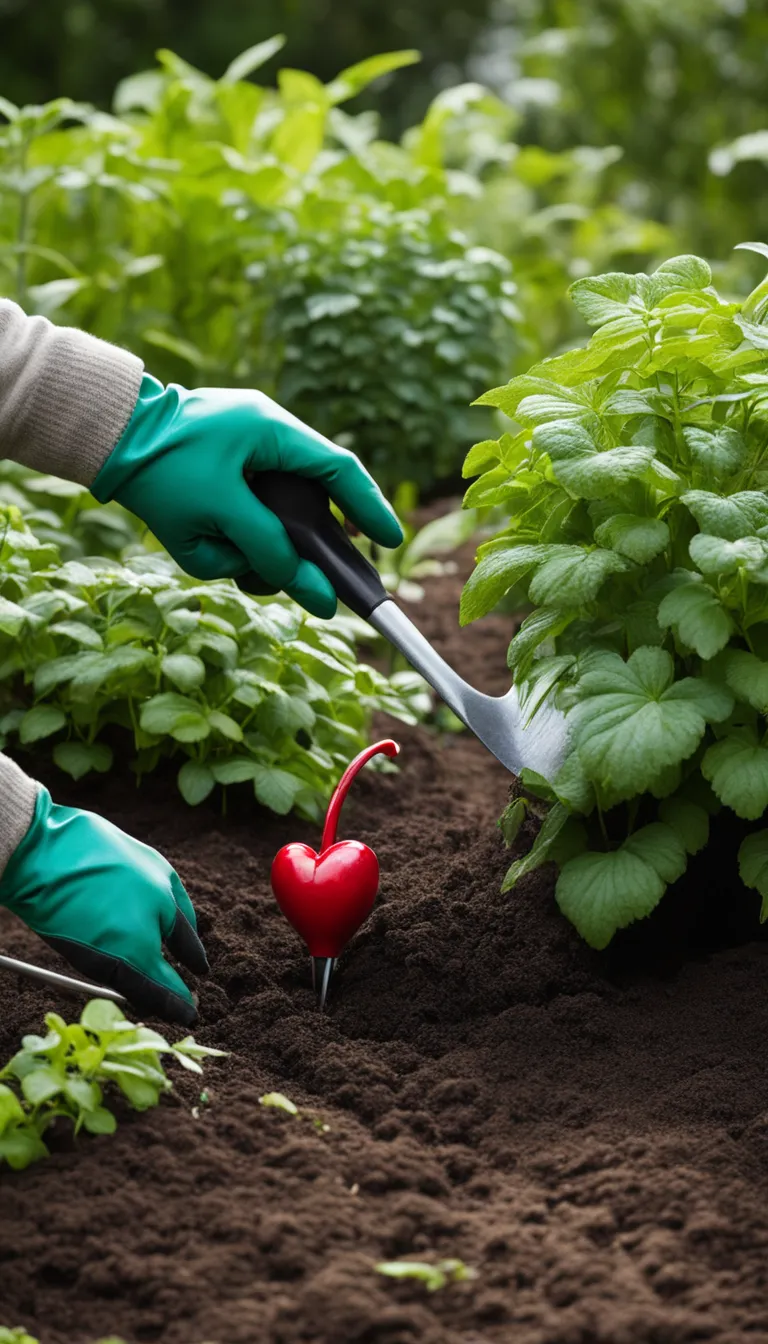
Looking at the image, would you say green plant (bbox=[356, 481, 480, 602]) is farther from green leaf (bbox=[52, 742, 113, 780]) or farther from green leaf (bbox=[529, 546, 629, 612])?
green leaf (bbox=[529, 546, 629, 612])

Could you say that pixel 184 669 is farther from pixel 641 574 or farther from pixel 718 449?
pixel 718 449

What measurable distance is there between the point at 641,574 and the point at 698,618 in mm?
205

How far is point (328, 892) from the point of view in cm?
204

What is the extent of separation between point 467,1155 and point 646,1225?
239 mm

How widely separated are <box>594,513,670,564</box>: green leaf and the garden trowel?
29 centimetres

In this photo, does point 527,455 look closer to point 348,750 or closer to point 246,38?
point 348,750

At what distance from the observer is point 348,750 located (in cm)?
283

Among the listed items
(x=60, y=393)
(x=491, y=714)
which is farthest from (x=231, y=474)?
(x=491, y=714)

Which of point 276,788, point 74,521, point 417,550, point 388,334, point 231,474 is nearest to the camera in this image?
point 231,474

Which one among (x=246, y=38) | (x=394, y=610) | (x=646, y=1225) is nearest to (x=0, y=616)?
(x=394, y=610)

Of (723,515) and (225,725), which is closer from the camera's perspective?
(723,515)

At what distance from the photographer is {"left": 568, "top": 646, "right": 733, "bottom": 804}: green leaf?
5.87 ft

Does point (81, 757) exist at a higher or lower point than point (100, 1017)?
lower

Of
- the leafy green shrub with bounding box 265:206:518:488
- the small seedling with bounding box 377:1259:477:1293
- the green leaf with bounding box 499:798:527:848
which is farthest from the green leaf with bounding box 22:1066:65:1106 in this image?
the leafy green shrub with bounding box 265:206:518:488
